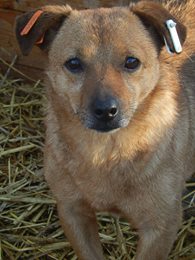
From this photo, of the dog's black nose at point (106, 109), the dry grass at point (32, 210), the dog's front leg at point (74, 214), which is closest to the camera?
the dog's black nose at point (106, 109)

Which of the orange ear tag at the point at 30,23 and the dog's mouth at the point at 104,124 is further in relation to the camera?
the orange ear tag at the point at 30,23

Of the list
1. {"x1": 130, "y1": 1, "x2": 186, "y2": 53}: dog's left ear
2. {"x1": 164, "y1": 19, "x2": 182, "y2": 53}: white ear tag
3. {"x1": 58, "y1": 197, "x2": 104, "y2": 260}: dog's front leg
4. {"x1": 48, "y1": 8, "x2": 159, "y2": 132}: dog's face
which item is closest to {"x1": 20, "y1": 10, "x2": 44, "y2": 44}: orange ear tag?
{"x1": 48, "y1": 8, "x2": 159, "y2": 132}: dog's face

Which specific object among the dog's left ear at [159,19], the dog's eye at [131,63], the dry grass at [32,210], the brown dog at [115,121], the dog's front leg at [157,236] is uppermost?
Result: the dog's left ear at [159,19]

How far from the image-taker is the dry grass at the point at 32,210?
4.69 metres

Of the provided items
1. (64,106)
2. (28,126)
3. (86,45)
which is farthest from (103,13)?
(28,126)

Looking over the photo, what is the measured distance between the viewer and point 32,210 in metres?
5.00

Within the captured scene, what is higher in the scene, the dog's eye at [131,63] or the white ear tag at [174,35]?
the white ear tag at [174,35]

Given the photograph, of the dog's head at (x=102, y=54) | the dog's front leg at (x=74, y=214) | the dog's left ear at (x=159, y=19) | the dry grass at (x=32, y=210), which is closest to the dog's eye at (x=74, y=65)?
the dog's head at (x=102, y=54)

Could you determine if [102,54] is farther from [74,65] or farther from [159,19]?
[159,19]

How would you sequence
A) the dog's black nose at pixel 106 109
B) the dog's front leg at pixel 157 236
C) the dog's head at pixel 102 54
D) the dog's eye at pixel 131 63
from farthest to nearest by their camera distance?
the dog's front leg at pixel 157 236 → the dog's eye at pixel 131 63 → the dog's head at pixel 102 54 → the dog's black nose at pixel 106 109

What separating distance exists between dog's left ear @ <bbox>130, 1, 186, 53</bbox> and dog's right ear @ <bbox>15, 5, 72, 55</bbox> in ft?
1.41

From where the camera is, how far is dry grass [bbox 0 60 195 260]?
469cm

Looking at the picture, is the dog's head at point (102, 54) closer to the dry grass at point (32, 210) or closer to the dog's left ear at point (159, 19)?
the dog's left ear at point (159, 19)

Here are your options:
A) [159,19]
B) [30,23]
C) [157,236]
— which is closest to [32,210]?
[157,236]
